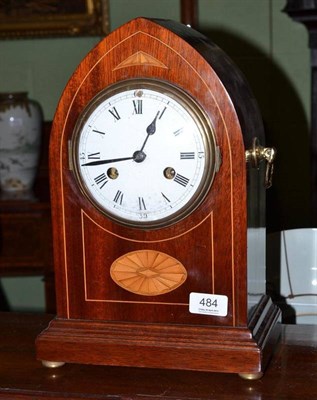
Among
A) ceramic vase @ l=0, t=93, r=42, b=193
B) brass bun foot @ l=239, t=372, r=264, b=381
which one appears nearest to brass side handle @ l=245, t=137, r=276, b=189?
brass bun foot @ l=239, t=372, r=264, b=381

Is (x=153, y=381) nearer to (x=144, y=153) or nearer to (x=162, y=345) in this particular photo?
(x=162, y=345)

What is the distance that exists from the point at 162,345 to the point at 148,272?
97mm

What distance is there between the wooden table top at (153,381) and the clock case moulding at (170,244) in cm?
1

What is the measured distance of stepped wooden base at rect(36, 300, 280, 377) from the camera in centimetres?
110

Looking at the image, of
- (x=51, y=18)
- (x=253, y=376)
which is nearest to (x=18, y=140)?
(x=51, y=18)

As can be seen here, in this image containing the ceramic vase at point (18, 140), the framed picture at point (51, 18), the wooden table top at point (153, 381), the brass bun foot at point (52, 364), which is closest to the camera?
the wooden table top at point (153, 381)

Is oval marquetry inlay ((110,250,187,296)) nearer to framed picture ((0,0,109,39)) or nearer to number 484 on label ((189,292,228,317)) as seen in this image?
number 484 on label ((189,292,228,317))

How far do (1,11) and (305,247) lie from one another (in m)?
2.09

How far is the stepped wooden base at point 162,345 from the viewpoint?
1101 mm

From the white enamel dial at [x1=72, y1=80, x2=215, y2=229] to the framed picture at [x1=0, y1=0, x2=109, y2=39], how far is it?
2.07 meters

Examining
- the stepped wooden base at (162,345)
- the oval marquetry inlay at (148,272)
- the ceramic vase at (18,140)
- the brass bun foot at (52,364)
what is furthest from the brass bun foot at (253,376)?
the ceramic vase at (18,140)

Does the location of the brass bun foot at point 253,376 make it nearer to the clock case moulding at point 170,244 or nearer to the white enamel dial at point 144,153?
the clock case moulding at point 170,244

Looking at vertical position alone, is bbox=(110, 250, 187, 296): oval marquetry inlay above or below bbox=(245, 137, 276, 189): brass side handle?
below

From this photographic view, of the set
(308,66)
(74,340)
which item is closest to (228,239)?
(74,340)
